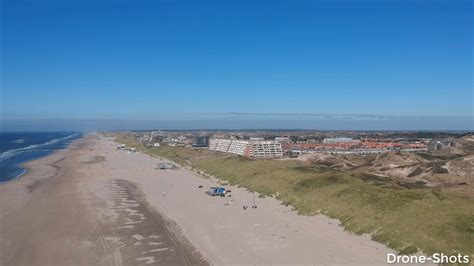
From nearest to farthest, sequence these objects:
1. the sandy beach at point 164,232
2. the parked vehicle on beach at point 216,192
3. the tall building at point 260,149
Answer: the sandy beach at point 164,232
the parked vehicle on beach at point 216,192
the tall building at point 260,149

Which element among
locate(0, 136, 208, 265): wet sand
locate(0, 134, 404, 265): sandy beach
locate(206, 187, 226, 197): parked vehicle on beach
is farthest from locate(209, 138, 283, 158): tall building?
locate(206, 187, 226, 197): parked vehicle on beach

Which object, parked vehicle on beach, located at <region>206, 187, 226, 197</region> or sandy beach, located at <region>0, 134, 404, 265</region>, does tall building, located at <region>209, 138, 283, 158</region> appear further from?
parked vehicle on beach, located at <region>206, 187, 226, 197</region>

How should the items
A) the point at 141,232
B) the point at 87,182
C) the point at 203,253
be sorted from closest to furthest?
the point at 203,253
the point at 141,232
the point at 87,182

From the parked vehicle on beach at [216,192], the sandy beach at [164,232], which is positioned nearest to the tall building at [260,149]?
the sandy beach at [164,232]

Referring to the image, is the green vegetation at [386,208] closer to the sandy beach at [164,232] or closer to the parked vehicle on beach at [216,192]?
the sandy beach at [164,232]

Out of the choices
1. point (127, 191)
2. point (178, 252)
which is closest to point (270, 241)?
point (178, 252)

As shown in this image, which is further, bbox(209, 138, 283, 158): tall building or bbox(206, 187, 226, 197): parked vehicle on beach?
bbox(209, 138, 283, 158): tall building

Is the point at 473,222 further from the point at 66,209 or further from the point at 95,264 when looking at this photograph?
the point at 66,209

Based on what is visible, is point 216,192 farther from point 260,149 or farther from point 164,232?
point 260,149
